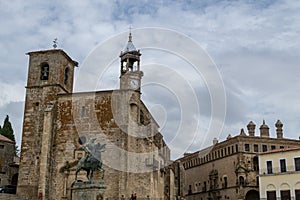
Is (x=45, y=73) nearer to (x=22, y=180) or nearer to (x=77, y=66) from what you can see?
(x=77, y=66)

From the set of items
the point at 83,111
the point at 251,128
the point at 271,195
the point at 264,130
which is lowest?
the point at 271,195

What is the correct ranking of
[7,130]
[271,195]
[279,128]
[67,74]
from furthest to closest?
[7,130], [279,128], [271,195], [67,74]

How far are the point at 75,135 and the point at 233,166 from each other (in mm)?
25302

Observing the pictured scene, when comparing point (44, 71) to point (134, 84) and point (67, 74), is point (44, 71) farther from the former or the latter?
point (134, 84)

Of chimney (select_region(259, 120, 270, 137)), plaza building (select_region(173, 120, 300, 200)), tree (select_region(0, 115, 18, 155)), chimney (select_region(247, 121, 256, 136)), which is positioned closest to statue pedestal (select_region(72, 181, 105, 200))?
plaza building (select_region(173, 120, 300, 200))

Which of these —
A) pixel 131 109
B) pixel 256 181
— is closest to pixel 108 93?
pixel 131 109

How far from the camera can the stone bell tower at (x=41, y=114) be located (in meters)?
40.8

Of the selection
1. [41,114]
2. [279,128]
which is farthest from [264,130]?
[41,114]

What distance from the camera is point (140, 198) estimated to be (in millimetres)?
39312

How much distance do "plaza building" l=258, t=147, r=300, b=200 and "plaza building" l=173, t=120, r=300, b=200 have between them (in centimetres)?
357

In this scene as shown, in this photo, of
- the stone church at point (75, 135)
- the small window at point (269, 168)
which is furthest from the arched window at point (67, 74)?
the small window at point (269, 168)

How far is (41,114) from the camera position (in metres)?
43.6

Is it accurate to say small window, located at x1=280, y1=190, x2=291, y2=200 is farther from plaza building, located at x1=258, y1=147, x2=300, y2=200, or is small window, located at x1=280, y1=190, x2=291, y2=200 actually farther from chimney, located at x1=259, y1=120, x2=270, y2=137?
Result: chimney, located at x1=259, y1=120, x2=270, y2=137

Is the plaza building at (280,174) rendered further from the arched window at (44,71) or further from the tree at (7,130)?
the tree at (7,130)
